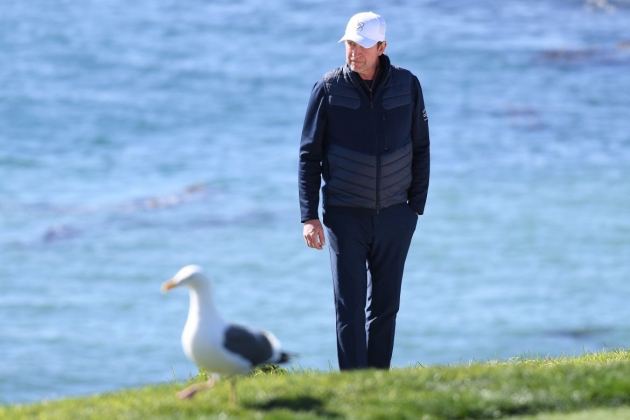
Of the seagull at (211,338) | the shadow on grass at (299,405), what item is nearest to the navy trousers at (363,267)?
the shadow on grass at (299,405)

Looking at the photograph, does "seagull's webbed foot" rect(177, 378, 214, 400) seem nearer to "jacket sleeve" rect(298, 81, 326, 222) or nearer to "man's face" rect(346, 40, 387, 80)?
"jacket sleeve" rect(298, 81, 326, 222)

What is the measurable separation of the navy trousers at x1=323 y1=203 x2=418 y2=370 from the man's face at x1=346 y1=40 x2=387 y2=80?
92cm

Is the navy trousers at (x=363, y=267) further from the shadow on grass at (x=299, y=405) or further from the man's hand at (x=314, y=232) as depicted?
the shadow on grass at (x=299, y=405)

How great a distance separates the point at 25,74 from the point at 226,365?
117 ft

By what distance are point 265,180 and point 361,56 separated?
23.4 meters

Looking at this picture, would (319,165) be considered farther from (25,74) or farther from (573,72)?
(25,74)

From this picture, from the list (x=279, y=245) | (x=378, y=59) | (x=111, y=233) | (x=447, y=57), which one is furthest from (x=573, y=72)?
(x=378, y=59)

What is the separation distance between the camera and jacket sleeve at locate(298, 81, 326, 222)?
8391 mm

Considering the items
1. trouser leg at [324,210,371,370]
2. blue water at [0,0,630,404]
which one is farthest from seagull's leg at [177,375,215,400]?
blue water at [0,0,630,404]

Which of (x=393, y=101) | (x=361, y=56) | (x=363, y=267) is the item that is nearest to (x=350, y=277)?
(x=363, y=267)

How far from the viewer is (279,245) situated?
2911 cm

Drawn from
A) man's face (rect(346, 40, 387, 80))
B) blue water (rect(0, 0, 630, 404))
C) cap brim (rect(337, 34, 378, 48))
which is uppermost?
cap brim (rect(337, 34, 378, 48))

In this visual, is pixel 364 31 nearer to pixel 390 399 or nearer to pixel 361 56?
pixel 361 56

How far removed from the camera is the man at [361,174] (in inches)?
329
